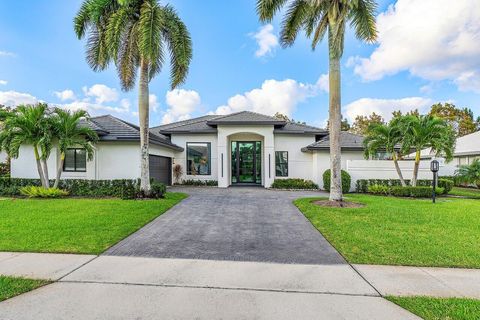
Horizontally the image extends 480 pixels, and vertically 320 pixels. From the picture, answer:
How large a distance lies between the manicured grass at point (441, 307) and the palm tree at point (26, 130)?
14.4 m

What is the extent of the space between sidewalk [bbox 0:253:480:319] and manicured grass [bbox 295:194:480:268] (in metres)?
0.57

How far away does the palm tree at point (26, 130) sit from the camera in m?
12.1

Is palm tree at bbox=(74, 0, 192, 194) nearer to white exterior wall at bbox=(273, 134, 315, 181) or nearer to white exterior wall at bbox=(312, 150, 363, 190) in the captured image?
white exterior wall at bbox=(273, 134, 315, 181)

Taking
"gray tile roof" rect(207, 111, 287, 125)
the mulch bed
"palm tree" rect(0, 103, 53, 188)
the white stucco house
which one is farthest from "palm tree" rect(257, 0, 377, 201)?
"palm tree" rect(0, 103, 53, 188)

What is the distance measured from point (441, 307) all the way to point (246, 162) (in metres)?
17.0

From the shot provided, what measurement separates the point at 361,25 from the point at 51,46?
16.6 metres

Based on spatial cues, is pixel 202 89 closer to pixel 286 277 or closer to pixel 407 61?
pixel 407 61

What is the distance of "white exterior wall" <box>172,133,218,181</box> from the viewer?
19.6 meters

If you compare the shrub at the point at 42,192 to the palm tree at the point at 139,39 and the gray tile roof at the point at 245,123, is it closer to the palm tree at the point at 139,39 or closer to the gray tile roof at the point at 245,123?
the palm tree at the point at 139,39

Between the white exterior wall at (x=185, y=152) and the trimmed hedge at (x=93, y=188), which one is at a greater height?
the white exterior wall at (x=185, y=152)

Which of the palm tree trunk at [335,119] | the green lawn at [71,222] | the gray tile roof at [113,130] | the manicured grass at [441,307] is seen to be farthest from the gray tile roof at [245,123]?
the manicured grass at [441,307]

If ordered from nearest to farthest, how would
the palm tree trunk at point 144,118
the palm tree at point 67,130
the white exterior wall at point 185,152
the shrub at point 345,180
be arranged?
the palm tree trunk at point 144,118, the palm tree at point 67,130, the shrub at point 345,180, the white exterior wall at point 185,152

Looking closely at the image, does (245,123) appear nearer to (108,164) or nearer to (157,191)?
(157,191)

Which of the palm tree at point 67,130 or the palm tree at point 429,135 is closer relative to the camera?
the palm tree at point 67,130
